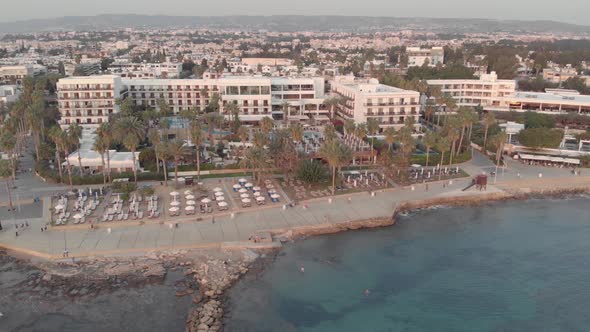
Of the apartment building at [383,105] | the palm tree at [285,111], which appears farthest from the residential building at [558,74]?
the palm tree at [285,111]

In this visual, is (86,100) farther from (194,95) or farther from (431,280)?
(431,280)

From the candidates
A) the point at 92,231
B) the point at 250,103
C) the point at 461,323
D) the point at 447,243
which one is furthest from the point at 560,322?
the point at 250,103

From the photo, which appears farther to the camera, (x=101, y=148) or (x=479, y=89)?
(x=479, y=89)

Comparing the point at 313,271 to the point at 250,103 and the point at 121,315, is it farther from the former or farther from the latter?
the point at 250,103

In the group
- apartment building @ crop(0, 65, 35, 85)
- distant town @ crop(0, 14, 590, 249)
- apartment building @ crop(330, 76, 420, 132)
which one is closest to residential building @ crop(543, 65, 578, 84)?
distant town @ crop(0, 14, 590, 249)

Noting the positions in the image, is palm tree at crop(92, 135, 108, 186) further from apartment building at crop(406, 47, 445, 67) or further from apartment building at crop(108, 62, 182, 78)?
apartment building at crop(406, 47, 445, 67)

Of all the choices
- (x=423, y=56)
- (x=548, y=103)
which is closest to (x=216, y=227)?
(x=548, y=103)
